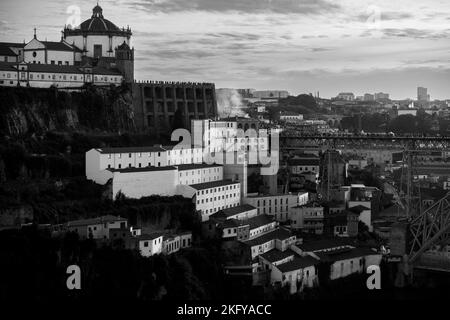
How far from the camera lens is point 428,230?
26312mm

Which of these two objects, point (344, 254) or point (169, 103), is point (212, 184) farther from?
point (169, 103)

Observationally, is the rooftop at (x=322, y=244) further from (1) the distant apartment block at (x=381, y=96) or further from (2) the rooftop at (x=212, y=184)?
(1) the distant apartment block at (x=381, y=96)

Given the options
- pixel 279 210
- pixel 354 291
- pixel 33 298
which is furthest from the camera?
pixel 279 210

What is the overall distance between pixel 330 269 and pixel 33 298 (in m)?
6.79

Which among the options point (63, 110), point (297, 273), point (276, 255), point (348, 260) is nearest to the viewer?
point (297, 273)

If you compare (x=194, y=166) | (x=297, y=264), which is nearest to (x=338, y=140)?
(x=194, y=166)

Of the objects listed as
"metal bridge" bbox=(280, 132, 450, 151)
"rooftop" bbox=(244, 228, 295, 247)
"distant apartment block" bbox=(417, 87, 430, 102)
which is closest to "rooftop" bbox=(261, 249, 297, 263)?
"rooftop" bbox=(244, 228, 295, 247)

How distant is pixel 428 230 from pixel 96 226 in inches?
323

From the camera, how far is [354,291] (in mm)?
23609

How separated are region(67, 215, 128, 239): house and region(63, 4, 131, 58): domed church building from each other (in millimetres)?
9119

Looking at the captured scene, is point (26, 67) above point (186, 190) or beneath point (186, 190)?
above

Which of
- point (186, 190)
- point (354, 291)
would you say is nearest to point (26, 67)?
point (186, 190)

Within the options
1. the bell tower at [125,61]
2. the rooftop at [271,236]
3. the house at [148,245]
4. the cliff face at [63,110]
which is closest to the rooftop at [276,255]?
the rooftop at [271,236]

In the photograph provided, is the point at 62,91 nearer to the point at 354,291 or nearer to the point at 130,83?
the point at 130,83
